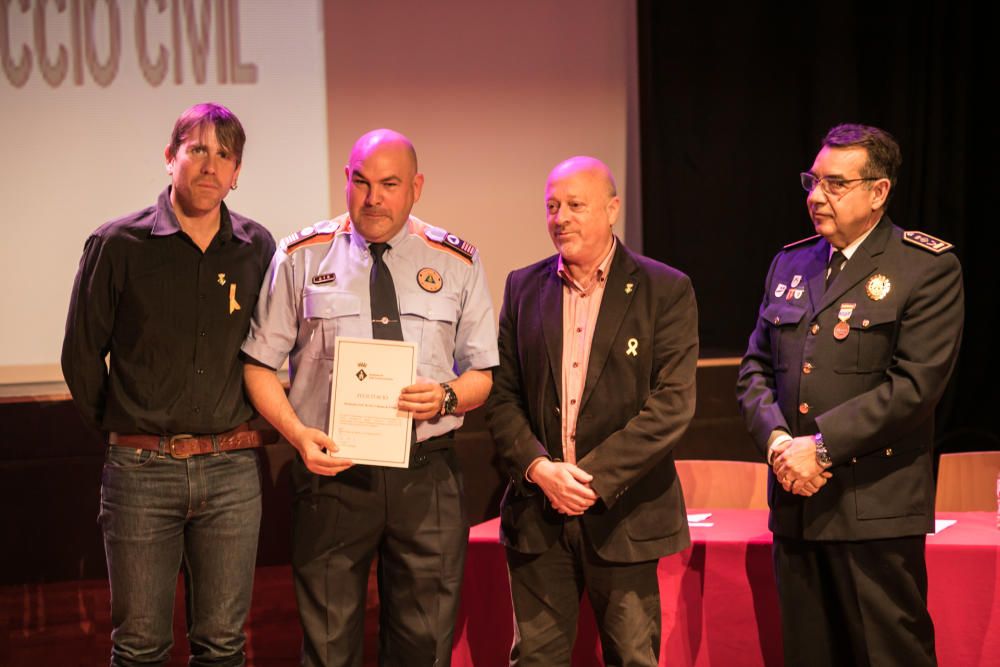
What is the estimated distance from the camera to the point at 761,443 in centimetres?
284

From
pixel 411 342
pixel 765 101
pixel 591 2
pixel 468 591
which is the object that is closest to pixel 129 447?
pixel 411 342

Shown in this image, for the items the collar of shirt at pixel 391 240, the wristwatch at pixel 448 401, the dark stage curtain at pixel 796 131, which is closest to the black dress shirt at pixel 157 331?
the collar of shirt at pixel 391 240

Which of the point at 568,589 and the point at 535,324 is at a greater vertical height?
the point at 535,324

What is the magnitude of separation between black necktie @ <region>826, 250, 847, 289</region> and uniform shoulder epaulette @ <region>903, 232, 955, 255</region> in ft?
0.57

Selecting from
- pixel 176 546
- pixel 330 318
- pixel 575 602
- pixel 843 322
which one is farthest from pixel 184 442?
pixel 843 322

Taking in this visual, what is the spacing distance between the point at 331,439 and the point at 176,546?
0.57 metres

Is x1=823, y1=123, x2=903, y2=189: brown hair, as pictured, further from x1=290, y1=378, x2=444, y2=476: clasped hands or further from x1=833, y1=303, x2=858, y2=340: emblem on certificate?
x1=290, y1=378, x2=444, y2=476: clasped hands

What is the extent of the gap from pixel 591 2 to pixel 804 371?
3.22 m

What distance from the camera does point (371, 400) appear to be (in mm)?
2512

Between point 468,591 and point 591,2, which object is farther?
point 591,2

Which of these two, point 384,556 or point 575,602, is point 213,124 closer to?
point 384,556

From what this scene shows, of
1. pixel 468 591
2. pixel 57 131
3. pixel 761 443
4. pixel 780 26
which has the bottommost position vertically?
pixel 468 591

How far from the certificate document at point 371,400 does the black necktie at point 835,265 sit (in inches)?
48.2

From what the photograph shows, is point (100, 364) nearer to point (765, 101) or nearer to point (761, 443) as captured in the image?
point (761, 443)
